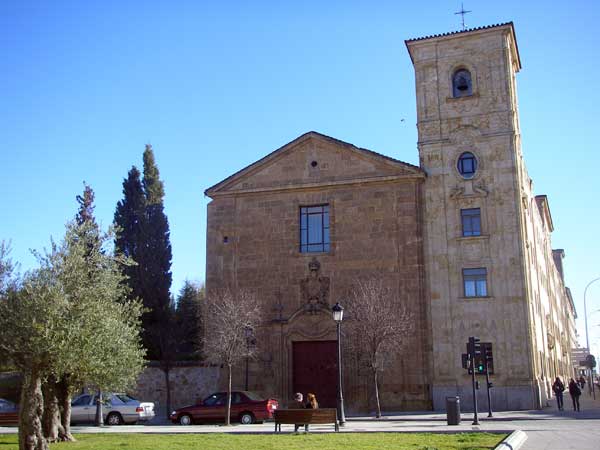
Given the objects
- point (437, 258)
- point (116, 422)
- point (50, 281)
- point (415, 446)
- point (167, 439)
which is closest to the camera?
point (415, 446)

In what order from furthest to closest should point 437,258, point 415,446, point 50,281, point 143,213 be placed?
point 143,213 → point 437,258 → point 50,281 → point 415,446

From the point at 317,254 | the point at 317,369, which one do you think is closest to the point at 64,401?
the point at 317,369

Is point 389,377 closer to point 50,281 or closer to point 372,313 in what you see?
point 372,313

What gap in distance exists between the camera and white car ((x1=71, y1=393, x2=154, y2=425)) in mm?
29359

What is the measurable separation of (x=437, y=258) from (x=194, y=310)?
1849 centimetres

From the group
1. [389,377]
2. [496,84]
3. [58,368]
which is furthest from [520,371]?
[58,368]

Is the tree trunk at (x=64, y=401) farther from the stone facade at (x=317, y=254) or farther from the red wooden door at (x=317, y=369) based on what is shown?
the red wooden door at (x=317, y=369)

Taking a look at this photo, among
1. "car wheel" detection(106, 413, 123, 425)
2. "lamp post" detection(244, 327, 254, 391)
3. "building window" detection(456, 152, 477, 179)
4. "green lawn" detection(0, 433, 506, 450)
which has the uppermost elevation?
"building window" detection(456, 152, 477, 179)

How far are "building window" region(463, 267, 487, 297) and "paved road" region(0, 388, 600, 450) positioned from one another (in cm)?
541

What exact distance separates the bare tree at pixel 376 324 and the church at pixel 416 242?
537 mm

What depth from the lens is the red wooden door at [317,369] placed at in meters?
31.9

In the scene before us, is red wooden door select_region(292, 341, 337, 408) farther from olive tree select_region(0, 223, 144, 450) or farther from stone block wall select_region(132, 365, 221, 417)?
olive tree select_region(0, 223, 144, 450)

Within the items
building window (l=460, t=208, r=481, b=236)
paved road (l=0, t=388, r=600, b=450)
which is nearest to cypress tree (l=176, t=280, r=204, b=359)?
paved road (l=0, t=388, r=600, b=450)

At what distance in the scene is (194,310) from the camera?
4425 cm
